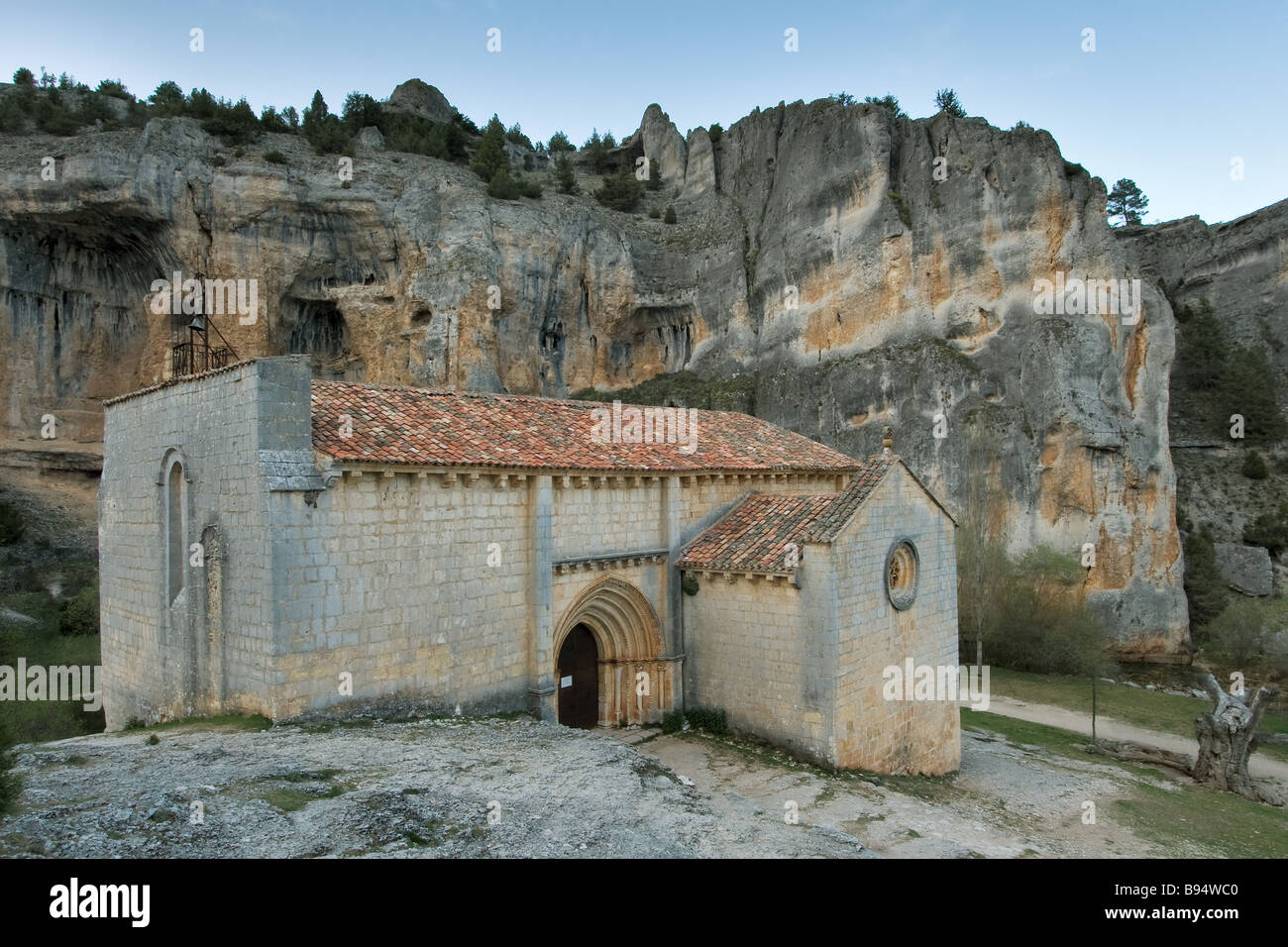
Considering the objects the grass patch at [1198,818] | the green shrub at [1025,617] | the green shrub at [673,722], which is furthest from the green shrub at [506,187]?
the grass patch at [1198,818]

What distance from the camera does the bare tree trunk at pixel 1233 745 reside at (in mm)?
17625

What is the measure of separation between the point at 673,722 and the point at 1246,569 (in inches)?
1693

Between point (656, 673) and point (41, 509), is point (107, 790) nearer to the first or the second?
point (656, 673)

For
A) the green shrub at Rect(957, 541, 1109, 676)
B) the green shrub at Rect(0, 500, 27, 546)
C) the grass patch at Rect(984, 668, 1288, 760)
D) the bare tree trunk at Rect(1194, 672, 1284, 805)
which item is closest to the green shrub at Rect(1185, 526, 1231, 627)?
the green shrub at Rect(957, 541, 1109, 676)

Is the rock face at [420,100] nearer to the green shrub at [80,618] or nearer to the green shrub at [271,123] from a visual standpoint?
the green shrub at [271,123]

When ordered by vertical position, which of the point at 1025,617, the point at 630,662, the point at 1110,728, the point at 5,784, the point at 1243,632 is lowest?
the point at 1110,728

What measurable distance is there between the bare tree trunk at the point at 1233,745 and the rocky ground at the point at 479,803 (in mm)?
4738

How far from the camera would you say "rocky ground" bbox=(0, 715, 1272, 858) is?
302 inches

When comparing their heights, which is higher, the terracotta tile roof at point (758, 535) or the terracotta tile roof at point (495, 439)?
the terracotta tile roof at point (495, 439)

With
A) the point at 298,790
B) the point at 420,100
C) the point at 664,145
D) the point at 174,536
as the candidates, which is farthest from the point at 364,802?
the point at 420,100

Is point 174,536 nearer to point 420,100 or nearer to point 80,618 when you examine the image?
point 80,618

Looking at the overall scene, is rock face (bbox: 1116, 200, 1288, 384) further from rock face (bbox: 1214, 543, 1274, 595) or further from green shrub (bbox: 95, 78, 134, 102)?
green shrub (bbox: 95, 78, 134, 102)

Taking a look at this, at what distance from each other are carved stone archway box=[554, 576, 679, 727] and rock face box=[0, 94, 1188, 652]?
28.8m

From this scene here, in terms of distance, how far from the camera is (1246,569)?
43.8 meters
